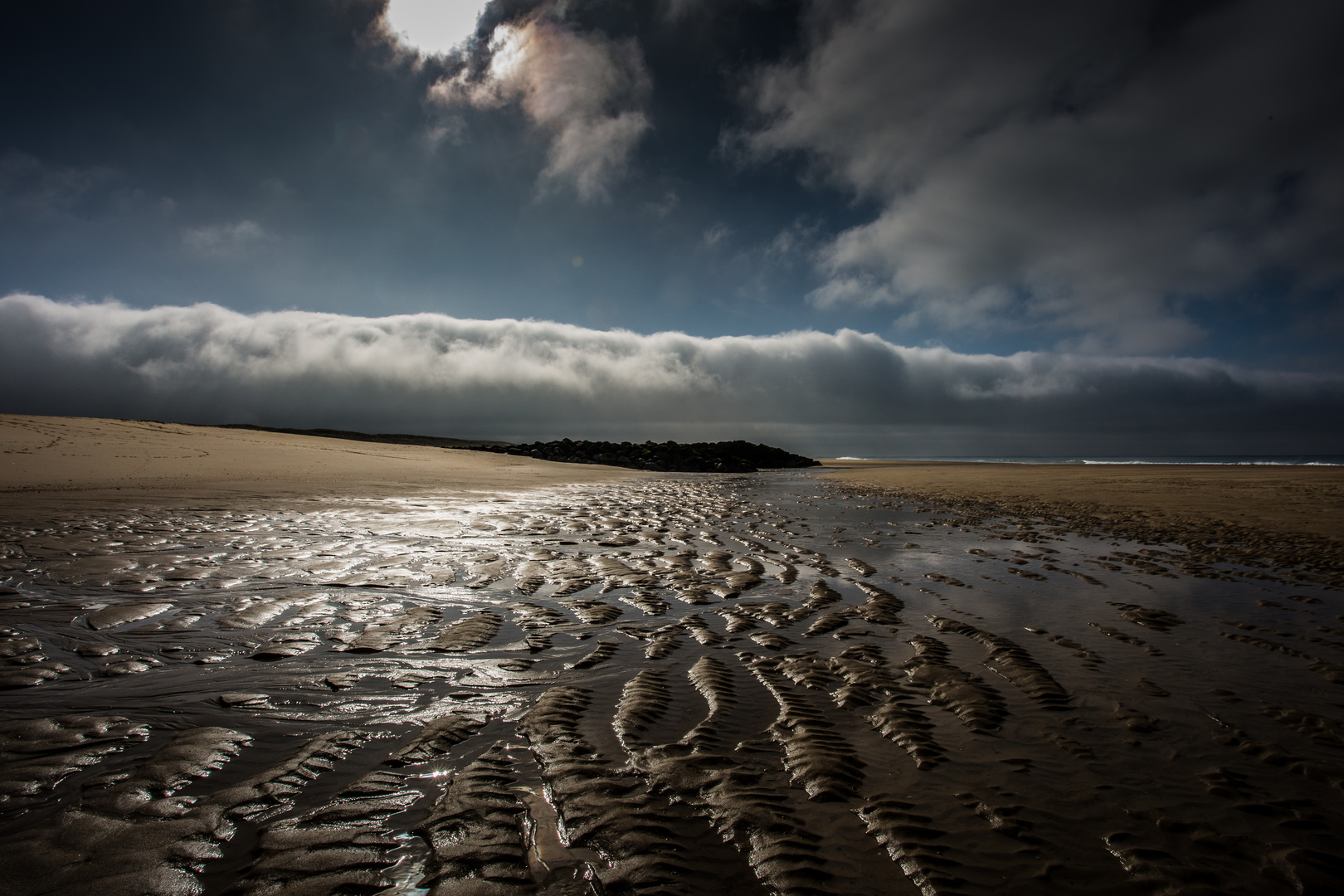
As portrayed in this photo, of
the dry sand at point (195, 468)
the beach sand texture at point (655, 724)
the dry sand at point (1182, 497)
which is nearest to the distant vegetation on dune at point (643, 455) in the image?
the dry sand at point (195, 468)

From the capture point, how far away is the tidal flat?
1.93 m

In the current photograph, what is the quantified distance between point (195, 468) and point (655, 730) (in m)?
20.4

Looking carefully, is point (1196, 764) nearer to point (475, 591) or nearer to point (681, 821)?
point (681, 821)

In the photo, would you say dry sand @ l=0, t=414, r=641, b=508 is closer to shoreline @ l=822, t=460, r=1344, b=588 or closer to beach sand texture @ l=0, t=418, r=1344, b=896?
beach sand texture @ l=0, t=418, r=1344, b=896

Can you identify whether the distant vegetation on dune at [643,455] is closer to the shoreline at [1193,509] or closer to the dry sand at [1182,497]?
the dry sand at [1182,497]

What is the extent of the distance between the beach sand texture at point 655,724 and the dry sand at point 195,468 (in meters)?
6.73

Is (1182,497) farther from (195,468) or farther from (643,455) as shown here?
(643,455)

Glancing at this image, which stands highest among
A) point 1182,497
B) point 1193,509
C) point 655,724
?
point 1182,497

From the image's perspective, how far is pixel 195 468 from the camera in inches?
672

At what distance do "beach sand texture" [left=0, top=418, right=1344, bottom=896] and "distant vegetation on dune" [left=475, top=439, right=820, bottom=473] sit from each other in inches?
1295

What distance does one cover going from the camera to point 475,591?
5.41m

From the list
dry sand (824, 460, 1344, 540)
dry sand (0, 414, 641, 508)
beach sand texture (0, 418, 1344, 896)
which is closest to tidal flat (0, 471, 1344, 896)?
beach sand texture (0, 418, 1344, 896)

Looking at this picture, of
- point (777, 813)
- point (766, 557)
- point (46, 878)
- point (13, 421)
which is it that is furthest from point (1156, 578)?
point (13, 421)

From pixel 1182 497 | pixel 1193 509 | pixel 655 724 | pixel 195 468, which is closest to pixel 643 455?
pixel 195 468
